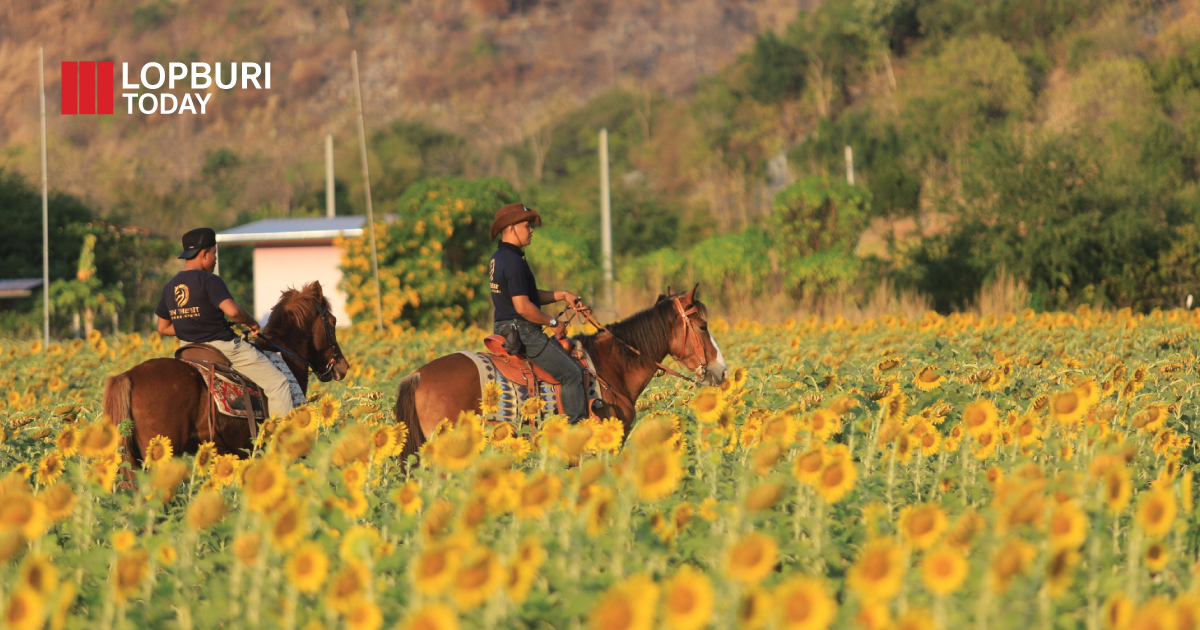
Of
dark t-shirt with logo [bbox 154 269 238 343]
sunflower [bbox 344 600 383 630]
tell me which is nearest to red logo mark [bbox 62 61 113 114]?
dark t-shirt with logo [bbox 154 269 238 343]

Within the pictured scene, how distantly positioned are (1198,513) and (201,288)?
6.08 metres

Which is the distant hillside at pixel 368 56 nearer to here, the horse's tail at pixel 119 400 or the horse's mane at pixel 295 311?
the horse's mane at pixel 295 311

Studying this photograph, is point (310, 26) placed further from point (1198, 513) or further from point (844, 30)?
point (1198, 513)

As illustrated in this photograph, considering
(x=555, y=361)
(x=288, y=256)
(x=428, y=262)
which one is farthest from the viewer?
(x=288, y=256)

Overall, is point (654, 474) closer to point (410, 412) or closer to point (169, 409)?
point (410, 412)

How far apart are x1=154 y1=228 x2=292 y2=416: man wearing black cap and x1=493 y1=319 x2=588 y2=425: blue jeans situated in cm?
171

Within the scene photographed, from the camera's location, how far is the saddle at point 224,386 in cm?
770

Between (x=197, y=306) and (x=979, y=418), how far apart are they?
17.4 feet

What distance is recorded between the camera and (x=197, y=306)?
7855 millimetres

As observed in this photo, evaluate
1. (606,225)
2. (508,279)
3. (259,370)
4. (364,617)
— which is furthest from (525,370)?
(606,225)

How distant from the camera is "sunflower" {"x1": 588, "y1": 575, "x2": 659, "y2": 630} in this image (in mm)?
2539

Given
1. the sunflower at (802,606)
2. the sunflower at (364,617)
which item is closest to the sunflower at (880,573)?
Answer: the sunflower at (802,606)

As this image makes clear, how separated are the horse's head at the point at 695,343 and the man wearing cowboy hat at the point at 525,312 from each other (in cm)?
91

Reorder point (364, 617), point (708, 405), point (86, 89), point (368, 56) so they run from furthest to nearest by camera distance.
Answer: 1. point (368, 56)
2. point (86, 89)
3. point (708, 405)
4. point (364, 617)
